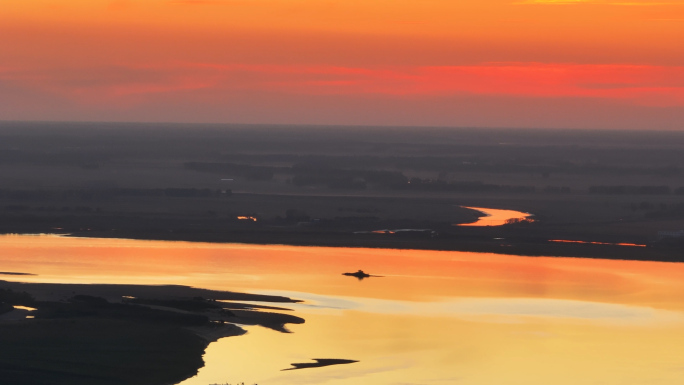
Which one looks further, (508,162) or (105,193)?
(508,162)

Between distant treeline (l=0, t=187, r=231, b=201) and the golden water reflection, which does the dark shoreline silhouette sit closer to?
the golden water reflection

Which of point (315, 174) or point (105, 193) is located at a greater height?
point (315, 174)

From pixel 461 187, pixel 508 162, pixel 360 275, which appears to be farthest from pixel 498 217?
pixel 508 162

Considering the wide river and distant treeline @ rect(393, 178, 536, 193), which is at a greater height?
distant treeline @ rect(393, 178, 536, 193)

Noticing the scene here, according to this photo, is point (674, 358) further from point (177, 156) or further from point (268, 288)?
point (177, 156)

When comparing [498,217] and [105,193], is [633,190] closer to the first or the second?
[498,217]

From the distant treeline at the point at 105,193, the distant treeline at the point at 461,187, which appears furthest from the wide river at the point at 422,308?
the distant treeline at the point at 461,187

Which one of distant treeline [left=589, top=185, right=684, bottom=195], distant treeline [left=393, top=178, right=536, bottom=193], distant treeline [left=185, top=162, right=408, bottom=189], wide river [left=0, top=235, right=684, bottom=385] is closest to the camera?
wide river [left=0, top=235, right=684, bottom=385]

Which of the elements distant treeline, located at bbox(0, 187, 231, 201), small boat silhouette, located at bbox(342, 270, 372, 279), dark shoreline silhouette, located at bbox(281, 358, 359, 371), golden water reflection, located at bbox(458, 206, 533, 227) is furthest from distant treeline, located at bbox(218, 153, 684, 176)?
dark shoreline silhouette, located at bbox(281, 358, 359, 371)

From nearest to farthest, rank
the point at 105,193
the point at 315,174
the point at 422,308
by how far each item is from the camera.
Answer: the point at 422,308, the point at 105,193, the point at 315,174
